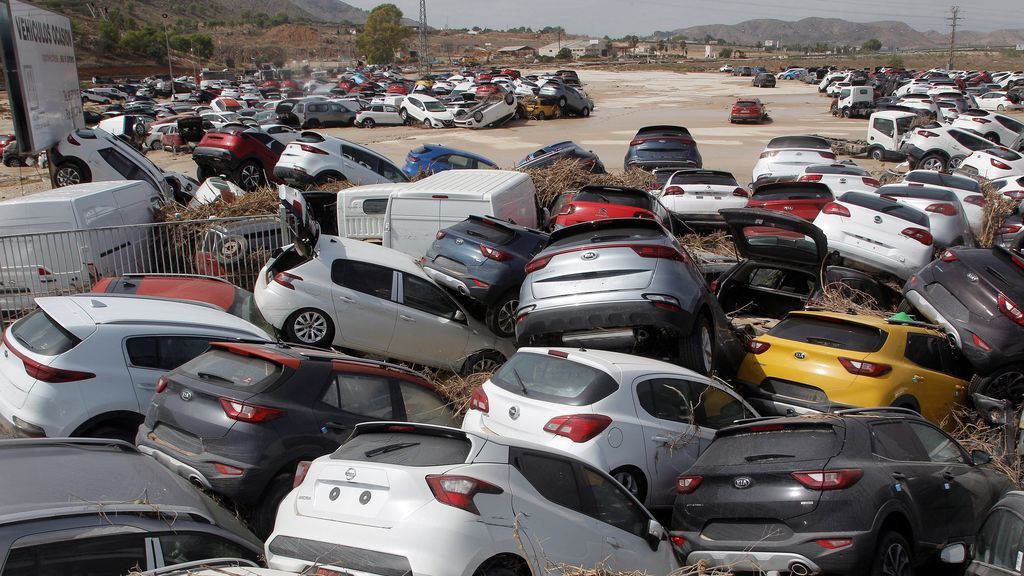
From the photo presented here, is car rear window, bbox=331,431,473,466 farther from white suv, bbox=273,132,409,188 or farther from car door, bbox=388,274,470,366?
white suv, bbox=273,132,409,188

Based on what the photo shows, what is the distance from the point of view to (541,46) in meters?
161

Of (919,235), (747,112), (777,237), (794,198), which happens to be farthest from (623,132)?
(777,237)

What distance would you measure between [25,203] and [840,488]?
10468 mm

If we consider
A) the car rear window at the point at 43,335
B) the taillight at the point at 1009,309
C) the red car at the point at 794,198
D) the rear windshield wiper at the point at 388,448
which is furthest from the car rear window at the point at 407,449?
the red car at the point at 794,198

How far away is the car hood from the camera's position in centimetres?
1000

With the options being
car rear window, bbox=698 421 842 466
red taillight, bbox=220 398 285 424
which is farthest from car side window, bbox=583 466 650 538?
red taillight, bbox=220 398 285 424

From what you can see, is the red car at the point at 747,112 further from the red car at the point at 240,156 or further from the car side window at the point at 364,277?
the car side window at the point at 364,277

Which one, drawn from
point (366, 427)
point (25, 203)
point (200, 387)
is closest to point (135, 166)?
point (25, 203)

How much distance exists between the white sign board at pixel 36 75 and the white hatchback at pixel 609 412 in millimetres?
12107

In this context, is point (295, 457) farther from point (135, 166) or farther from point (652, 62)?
point (652, 62)

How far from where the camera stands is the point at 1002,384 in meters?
9.13

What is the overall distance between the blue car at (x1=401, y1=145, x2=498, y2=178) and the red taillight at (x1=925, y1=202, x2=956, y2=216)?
9.83 meters

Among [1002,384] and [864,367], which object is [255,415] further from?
[1002,384]

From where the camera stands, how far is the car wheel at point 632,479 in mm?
6426
